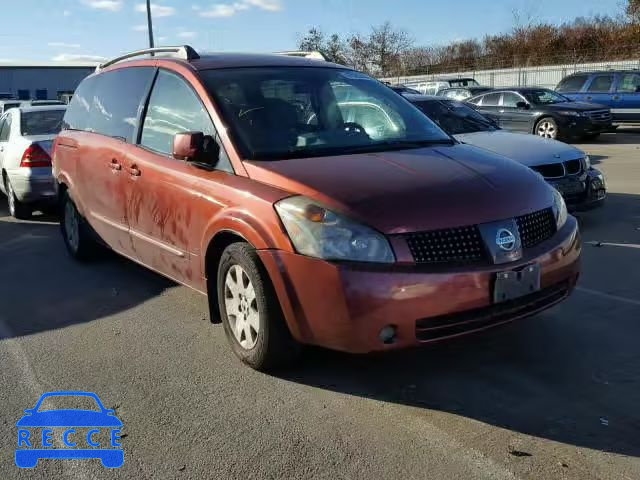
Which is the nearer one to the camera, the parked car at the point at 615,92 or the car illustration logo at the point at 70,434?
the car illustration logo at the point at 70,434

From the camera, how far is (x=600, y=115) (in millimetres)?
17500

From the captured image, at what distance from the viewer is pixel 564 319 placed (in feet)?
15.4

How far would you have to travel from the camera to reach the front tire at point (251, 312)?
3.71 meters

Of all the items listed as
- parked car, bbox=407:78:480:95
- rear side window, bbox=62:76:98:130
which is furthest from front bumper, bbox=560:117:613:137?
rear side window, bbox=62:76:98:130

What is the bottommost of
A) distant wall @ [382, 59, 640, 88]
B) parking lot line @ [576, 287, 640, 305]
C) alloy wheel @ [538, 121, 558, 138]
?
parking lot line @ [576, 287, 640, 305]

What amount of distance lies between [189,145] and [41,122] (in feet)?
21.6

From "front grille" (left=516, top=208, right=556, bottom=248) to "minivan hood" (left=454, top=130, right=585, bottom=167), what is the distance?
3.31 metres

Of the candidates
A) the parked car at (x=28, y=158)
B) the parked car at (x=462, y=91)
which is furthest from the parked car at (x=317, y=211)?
the parked car at (x=462, y=91)

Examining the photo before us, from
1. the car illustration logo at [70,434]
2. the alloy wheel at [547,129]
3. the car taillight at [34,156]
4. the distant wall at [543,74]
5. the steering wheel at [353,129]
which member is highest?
the distant wall at [543,74]

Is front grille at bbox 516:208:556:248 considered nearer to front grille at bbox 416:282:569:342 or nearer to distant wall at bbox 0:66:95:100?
front grille at bbox 416:282:569:342

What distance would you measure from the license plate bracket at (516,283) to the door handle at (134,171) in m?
2.82

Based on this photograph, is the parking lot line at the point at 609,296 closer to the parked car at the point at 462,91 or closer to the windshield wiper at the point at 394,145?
the windshield wiper at the point at 394,145

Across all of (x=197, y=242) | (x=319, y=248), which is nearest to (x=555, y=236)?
(x=319, y=248)

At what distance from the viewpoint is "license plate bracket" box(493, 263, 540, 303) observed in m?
3.51
